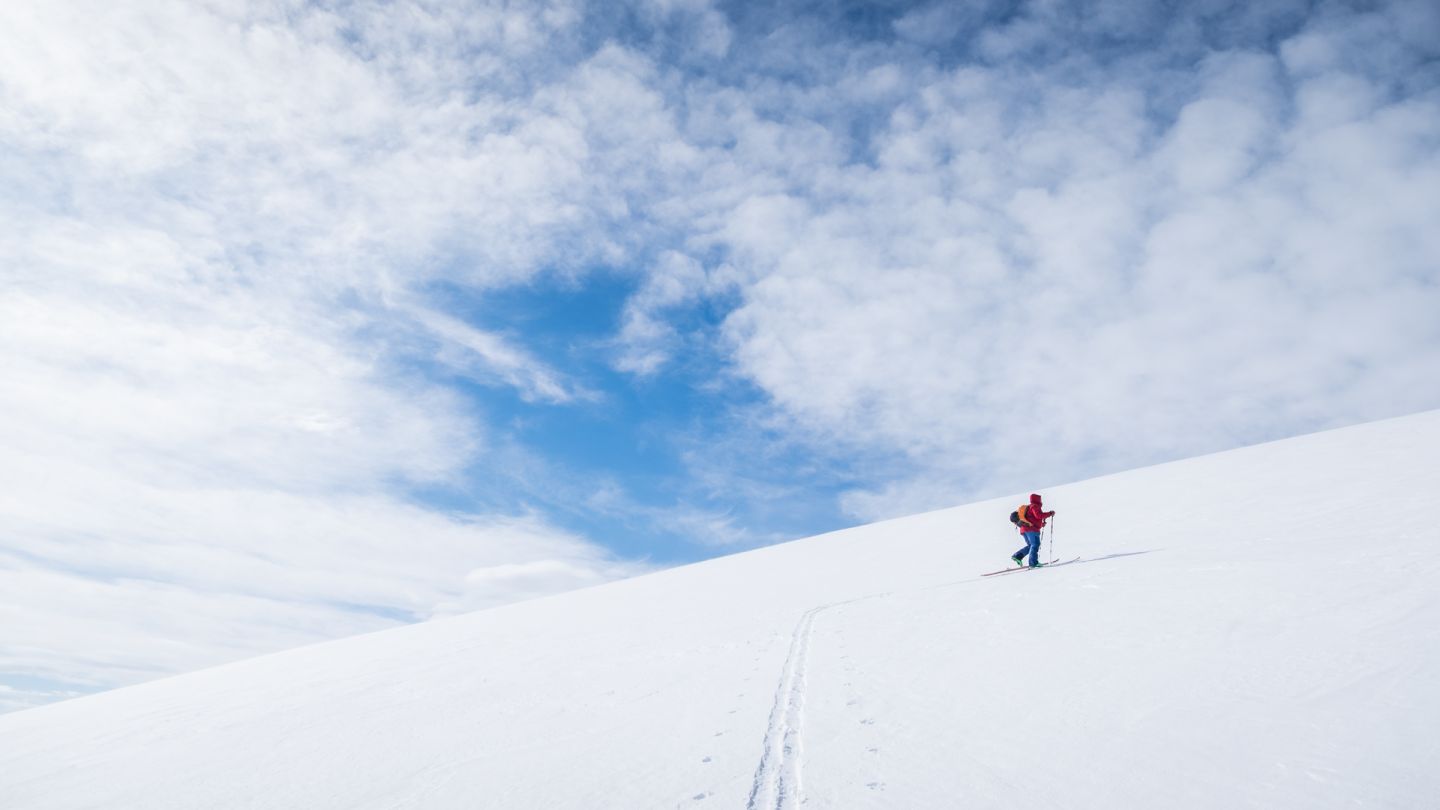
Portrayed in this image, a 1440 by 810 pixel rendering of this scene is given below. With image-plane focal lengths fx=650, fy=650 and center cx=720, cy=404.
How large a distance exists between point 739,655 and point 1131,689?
4.82 meters

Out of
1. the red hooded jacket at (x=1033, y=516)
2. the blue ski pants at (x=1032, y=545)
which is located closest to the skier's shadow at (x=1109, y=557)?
the blue ski pants at (x=1032, y=545)

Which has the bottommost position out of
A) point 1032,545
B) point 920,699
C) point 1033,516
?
point 920,699

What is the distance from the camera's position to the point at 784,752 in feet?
17.9

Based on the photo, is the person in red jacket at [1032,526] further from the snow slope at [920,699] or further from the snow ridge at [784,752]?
the snow ridge at [784,752]

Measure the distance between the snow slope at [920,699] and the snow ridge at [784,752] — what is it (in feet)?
0.11

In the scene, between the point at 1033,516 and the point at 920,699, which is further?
the point at 1033,516

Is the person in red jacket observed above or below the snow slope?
above

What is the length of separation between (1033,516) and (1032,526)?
22 cm

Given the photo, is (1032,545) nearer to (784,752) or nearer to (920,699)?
(920,699)

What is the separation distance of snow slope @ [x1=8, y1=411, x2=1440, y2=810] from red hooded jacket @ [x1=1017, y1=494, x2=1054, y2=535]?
1.08m

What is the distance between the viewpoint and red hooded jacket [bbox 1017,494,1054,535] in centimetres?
1306

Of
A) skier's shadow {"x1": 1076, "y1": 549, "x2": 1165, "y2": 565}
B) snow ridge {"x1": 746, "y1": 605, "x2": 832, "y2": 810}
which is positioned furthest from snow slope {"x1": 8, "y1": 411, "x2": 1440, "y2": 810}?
skier's shadow {"x1": 1076, "y1": 549, "x2": 1165, "y2": 565}

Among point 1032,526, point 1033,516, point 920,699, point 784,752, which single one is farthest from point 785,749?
point 1033,516

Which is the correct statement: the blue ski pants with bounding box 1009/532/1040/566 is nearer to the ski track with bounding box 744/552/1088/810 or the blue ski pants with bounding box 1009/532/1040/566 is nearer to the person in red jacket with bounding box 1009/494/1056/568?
the person in red jacket with bounding box 1009/494/1056/568
